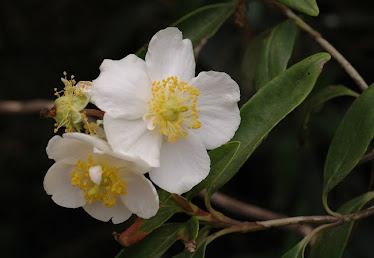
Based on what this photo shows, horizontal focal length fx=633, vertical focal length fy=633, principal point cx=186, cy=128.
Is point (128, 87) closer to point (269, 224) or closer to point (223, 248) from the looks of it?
point (269, 224)

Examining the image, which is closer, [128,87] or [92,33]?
[128,87]

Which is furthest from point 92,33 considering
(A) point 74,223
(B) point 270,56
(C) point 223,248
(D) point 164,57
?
(D) point 164,57

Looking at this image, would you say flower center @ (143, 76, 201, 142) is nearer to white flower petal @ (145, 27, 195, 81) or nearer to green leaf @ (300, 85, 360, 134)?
white flower petal @ (145, 27, 195, 81)

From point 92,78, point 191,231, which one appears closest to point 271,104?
point 191,231

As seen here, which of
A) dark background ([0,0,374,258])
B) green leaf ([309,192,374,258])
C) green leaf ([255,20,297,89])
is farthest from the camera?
dark background ([0,0,374,258])

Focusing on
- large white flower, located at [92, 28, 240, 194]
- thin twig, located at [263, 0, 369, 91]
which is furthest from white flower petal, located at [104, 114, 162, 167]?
thin twig, located at [263, 0, 369, 91]

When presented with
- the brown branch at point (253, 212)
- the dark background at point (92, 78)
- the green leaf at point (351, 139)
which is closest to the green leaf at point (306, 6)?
the green leaf at point (351, 139)
